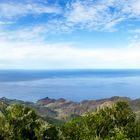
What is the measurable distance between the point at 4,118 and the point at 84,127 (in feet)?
48.5

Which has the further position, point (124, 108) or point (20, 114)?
point (124, 108)

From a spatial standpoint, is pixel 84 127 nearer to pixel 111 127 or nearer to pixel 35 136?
pixel 111 127

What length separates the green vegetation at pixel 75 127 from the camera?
5362cm

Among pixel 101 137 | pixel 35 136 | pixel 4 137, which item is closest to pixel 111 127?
pixel 101 137

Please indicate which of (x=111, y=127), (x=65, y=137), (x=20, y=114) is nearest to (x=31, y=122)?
(x=20, y=114)

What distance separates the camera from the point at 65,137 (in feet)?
203

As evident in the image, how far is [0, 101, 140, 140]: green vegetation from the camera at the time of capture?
176 ft

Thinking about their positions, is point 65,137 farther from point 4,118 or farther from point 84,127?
point 4,118

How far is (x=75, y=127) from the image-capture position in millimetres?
62625

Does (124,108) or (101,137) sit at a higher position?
(124,108)

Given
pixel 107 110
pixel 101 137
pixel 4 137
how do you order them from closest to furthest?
pixel 4 137 < pixel 101 137 < pixel 107 110

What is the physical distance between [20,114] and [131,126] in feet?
64.9

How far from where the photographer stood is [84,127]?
59750mm

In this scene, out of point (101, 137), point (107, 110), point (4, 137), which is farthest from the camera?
point (107, 110)
